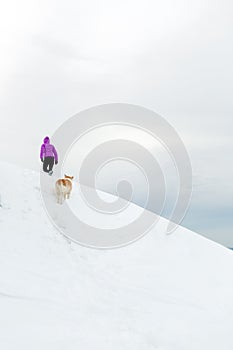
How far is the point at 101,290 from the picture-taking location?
1038 cm

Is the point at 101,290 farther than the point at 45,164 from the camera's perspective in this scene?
No

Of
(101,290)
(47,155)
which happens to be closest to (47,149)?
(47,155)

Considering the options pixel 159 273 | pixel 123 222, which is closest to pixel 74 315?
pixel 159 273

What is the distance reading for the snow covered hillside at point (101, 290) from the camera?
7.70 m

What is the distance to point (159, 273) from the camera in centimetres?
1316

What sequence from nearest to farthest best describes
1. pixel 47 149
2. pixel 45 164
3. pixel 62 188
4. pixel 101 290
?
pixel 101 290 → pixel 62 188 → pixel 47 149 → pixel 45 164

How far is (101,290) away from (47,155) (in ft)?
27.6

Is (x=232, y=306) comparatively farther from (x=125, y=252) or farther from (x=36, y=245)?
(x=36, y=245)

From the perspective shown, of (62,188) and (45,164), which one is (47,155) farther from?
(62,188)

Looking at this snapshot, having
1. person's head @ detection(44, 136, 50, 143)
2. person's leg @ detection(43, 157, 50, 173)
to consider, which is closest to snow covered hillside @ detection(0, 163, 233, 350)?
person's leg @ detection(43, 157, 50, 173)

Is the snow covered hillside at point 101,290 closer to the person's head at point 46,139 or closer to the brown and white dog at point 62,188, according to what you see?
the brown and white dog at point 62,188

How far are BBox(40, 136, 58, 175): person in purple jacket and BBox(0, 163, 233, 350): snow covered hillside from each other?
39.2 inches

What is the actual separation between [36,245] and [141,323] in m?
4.42

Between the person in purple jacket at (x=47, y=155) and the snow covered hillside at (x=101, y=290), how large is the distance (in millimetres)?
996
